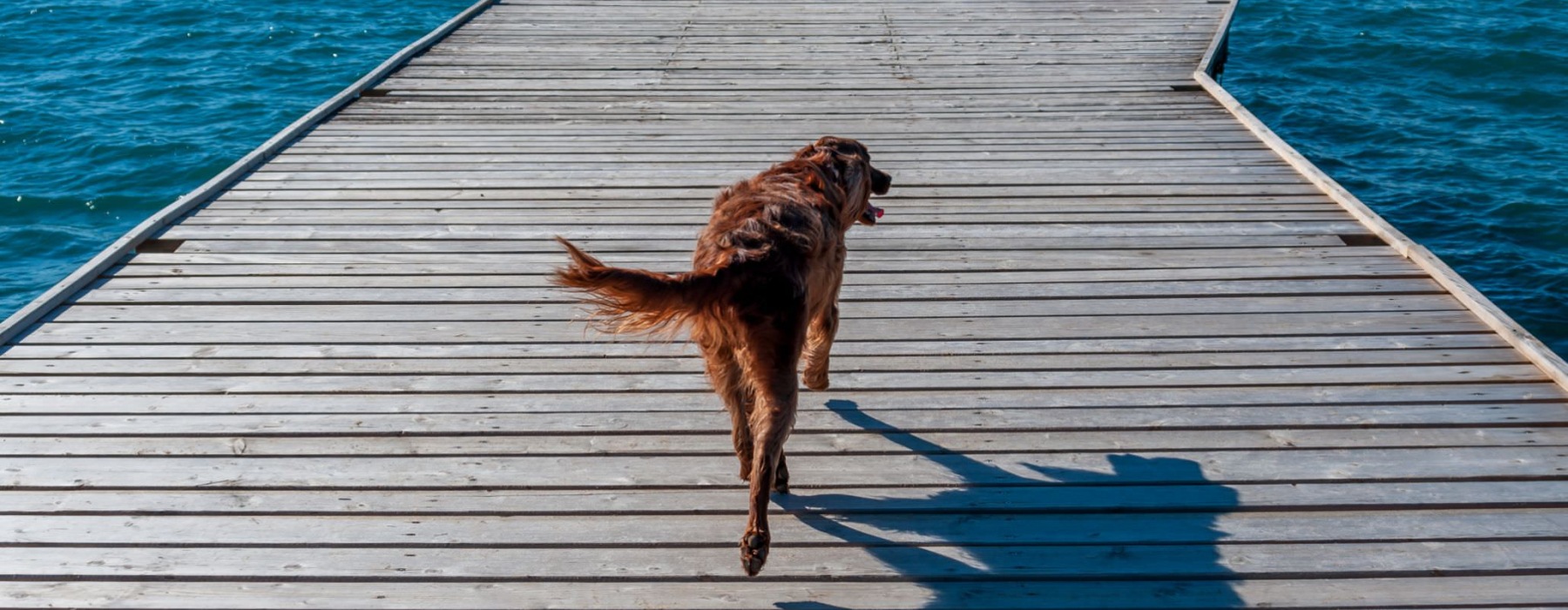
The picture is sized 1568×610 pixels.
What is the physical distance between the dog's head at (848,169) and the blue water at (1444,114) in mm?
6005

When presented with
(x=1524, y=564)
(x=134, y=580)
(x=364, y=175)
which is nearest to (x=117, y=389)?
(x=134, y=580)

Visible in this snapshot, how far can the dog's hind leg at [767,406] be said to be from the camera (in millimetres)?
3854

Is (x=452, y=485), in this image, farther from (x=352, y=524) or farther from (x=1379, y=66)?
(x=1379, y=66)

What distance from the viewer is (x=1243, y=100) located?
14.4 metres

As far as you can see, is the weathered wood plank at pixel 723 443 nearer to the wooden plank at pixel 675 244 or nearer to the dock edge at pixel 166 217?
the dock edge at pixel 166 217

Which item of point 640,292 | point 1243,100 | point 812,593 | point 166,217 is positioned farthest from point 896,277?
point 1243,100

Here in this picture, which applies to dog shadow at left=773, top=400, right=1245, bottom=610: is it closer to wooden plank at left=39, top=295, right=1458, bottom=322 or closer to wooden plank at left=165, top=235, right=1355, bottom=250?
wooden plank at left=39, top=295, right=1458, bottom=322

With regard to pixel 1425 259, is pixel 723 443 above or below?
above

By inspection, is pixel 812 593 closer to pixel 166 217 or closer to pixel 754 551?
pixel 754 551

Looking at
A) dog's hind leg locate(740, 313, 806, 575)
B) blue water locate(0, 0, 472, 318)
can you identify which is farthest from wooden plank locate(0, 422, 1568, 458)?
blue water locate(0, 0, 472, 318)

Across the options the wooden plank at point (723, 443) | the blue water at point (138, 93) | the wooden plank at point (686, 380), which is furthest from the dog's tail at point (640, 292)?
the blue water at point (138, 93)

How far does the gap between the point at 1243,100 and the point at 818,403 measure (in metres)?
10.9

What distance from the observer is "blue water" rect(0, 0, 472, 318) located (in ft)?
38.3

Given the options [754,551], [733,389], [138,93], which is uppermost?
[733,389]
